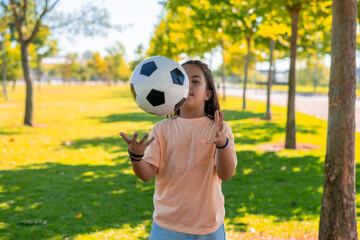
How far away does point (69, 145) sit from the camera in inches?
408

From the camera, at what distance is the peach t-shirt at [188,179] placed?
2129 millimetres

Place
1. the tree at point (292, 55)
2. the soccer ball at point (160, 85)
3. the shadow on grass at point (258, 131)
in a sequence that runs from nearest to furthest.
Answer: the soccer ball at point (160, 85), the tree at point (292, 55), the shadow on grass at point (258, 131)

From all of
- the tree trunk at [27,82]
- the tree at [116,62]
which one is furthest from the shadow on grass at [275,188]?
the tree at [116,62]

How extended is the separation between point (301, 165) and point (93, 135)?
6.94 metres

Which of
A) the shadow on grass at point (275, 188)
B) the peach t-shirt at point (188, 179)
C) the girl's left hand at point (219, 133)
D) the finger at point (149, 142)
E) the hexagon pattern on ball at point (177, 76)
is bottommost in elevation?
the shadow on grass at point (275, 188)

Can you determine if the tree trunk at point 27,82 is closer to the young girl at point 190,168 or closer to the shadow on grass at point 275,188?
the shadow on grass at point 275,188

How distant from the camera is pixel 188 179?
2150mm

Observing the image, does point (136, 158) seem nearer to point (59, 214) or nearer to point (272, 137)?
point (59, 214)

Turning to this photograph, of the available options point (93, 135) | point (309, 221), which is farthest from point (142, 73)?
point (93, 135)

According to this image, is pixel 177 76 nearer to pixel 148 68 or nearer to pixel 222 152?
pixel 148 68

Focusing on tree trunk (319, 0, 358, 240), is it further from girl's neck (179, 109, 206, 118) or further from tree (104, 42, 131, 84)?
tree (104, 42, 131, 84)

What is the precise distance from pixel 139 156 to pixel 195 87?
511 mm

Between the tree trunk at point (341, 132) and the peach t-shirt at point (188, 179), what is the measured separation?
5.54 ft

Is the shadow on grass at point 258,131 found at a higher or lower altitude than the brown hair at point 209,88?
lower
